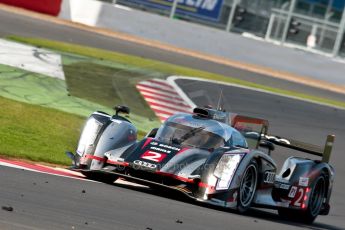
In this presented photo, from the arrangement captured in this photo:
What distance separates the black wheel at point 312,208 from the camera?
13.8 meters

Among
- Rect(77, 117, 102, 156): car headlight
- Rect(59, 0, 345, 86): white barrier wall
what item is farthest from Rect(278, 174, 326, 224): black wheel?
Rect(59, 0, 345, 86): white barrier wall

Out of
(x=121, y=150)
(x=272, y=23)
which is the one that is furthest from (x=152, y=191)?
(x=272, y=23)

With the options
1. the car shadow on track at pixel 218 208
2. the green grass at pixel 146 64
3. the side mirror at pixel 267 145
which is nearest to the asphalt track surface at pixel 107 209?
the car shadow on track at pixel 218 208

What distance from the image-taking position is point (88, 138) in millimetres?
13109

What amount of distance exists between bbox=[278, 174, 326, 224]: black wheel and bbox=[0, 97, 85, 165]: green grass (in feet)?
10.5

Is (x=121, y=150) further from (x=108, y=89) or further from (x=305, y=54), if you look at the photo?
(x=305, y=54)

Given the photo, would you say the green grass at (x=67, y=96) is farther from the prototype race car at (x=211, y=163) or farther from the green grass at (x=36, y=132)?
the prototype race car at (x=211, y=163)

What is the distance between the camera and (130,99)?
2053 centimetres

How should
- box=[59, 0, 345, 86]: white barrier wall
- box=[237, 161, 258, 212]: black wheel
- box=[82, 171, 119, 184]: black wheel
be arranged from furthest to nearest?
box=[59, 0, 345, 86]: white barrier wall < box=[82, 171, 119, 184]: black wheel < box=[237, 161, 258, 212]: black wheel

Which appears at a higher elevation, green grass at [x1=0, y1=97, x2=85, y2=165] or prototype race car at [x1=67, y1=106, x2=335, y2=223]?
prototype race car at [x1=67, y1=106, x2=335, y2=223]

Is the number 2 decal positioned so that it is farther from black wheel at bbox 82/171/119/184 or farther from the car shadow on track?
black wheel at bbox 82/171/119/184

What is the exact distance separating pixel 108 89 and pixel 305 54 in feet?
48.4

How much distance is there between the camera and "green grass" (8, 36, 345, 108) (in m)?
25.5

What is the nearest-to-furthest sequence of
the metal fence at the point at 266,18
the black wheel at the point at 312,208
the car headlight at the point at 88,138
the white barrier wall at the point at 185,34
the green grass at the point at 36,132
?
the car headlight at the point at 88,138 < the black wheel at the point at 312,208 < the green grass at the point at 36,132 < the white barrier wall at the point at 185,34 < the metal fence at the point at 266,18
